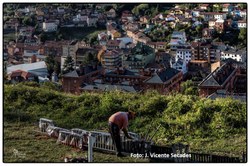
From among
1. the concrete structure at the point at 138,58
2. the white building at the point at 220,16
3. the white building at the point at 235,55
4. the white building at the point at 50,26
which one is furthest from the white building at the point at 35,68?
the white building at the point at 220,16

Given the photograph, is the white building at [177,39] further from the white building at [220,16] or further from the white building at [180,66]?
the white building at [180,66]

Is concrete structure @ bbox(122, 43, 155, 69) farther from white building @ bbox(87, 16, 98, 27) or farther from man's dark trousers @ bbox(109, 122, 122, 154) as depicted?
man's dark trousers @ bbox(109, 122, 122, 154)

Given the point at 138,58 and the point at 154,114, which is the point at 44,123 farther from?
the point at 138,58

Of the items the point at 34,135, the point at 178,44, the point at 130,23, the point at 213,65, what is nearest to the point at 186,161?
the point at 34,135

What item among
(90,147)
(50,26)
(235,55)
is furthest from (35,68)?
(90,147)

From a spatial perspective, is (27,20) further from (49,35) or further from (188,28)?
(188,28)
